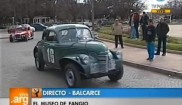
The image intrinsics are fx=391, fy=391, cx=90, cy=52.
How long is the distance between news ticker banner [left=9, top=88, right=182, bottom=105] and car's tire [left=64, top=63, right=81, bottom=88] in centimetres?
55

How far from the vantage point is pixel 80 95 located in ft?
10.8

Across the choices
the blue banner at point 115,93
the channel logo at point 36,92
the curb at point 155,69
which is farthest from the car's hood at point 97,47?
the channel logo at point 36,92

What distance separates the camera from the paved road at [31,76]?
3455mm

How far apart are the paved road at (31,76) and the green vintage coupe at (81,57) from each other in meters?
0.08

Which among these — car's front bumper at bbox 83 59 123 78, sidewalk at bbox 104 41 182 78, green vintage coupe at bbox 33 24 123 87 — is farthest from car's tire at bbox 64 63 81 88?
sidewalk at bbox 104 41 182 78

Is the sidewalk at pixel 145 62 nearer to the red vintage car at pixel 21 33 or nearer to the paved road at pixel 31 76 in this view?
the paved road at pixel 31 76

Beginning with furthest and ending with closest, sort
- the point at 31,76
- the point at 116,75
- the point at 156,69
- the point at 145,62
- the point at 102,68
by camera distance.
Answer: the point at 145,62 < the point at 156,69 < the point at 102,68 < the point at 116,75 < the point at 31,76

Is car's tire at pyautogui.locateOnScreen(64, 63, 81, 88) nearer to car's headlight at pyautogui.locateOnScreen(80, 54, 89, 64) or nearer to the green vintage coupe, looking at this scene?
the green vintage coupe

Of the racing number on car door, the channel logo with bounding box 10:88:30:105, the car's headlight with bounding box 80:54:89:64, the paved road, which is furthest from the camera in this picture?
the racing number on car door

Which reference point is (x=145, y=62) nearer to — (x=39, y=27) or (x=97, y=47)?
(x=97, y=47)

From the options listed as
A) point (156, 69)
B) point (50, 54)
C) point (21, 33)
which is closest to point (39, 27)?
point (21, 33)

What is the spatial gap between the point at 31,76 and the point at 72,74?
1.54ft

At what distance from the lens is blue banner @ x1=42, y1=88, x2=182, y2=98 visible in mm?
3223

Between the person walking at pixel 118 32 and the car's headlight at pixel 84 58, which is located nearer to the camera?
the person walking at pixel 118 32
